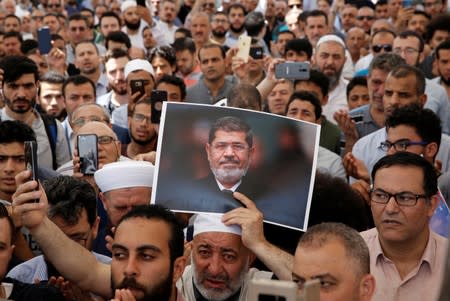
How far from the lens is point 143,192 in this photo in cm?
518

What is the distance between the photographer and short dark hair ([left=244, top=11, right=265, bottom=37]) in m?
14.5

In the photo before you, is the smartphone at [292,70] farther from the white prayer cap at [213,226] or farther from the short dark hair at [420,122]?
the white prayer cap at [213,226]

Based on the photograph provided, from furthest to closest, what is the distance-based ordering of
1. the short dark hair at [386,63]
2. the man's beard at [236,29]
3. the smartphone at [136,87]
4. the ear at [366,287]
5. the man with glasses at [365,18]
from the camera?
the man's beard at [236,29], the man with glasses at [365,18], the smartphone at [136,87], the short dark hair at [386,63], the ear at [366,287]

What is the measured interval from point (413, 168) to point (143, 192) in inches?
53.8

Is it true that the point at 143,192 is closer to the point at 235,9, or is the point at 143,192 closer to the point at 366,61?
the point at 366,61

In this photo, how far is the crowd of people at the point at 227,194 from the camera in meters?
4.05

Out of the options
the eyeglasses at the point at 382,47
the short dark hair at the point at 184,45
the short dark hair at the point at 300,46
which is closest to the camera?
the short dark hair at the point at 300,46

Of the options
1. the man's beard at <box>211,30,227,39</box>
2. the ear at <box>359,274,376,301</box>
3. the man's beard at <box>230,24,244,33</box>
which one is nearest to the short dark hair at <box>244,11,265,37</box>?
the man's beard at <box>230,24,244,33</box>

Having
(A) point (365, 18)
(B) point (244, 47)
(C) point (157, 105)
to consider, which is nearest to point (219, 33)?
(A) point (365, 18)

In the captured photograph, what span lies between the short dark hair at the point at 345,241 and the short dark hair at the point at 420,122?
78.9 inches

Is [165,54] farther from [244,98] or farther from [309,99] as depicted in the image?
[244,98]

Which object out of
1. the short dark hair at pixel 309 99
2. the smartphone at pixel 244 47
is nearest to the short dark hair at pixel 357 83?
the smartphone at pixel 244 47

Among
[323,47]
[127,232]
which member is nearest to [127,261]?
[127,232]

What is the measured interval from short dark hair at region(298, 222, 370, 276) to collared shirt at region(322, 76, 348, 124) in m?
5.41
